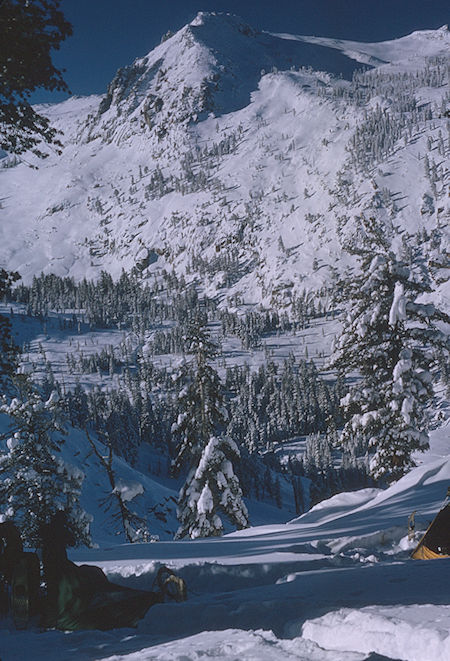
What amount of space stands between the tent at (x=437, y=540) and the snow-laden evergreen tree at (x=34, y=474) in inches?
601

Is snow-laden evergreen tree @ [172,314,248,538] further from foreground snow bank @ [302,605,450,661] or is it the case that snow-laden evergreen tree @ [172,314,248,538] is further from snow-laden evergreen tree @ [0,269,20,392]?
foreground snow bank @ [302,605,450,661]

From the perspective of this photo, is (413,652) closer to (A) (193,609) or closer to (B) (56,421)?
(A) (193,609)

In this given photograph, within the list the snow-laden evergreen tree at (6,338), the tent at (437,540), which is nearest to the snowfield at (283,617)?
the tent at (437,540)

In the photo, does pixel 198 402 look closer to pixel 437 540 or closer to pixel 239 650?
pixel 437 540

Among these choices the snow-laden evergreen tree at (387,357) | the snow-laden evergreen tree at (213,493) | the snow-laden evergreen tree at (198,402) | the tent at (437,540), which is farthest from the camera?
the snow-laden evergreen tree at (198,402)

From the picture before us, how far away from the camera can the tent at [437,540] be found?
5.88 metres

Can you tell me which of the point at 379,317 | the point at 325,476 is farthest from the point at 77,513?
the point at 325,476

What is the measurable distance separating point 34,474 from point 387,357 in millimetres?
14414

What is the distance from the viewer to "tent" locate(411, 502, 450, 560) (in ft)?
19.3

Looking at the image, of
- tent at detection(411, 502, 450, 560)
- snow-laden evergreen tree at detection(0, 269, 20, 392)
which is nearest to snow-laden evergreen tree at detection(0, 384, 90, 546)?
snow-laden evergreen tree at detection(0, 269, 20, 392)

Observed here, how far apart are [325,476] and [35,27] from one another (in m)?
117

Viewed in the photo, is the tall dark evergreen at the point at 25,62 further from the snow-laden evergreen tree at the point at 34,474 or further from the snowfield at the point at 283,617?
the snow-laden evergreen tree at the point at 34,474

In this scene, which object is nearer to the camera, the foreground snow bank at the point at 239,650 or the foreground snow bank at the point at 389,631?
the foreground snow bank at the point at 389,631

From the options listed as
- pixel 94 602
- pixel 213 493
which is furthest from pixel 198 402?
pixel 94 602
